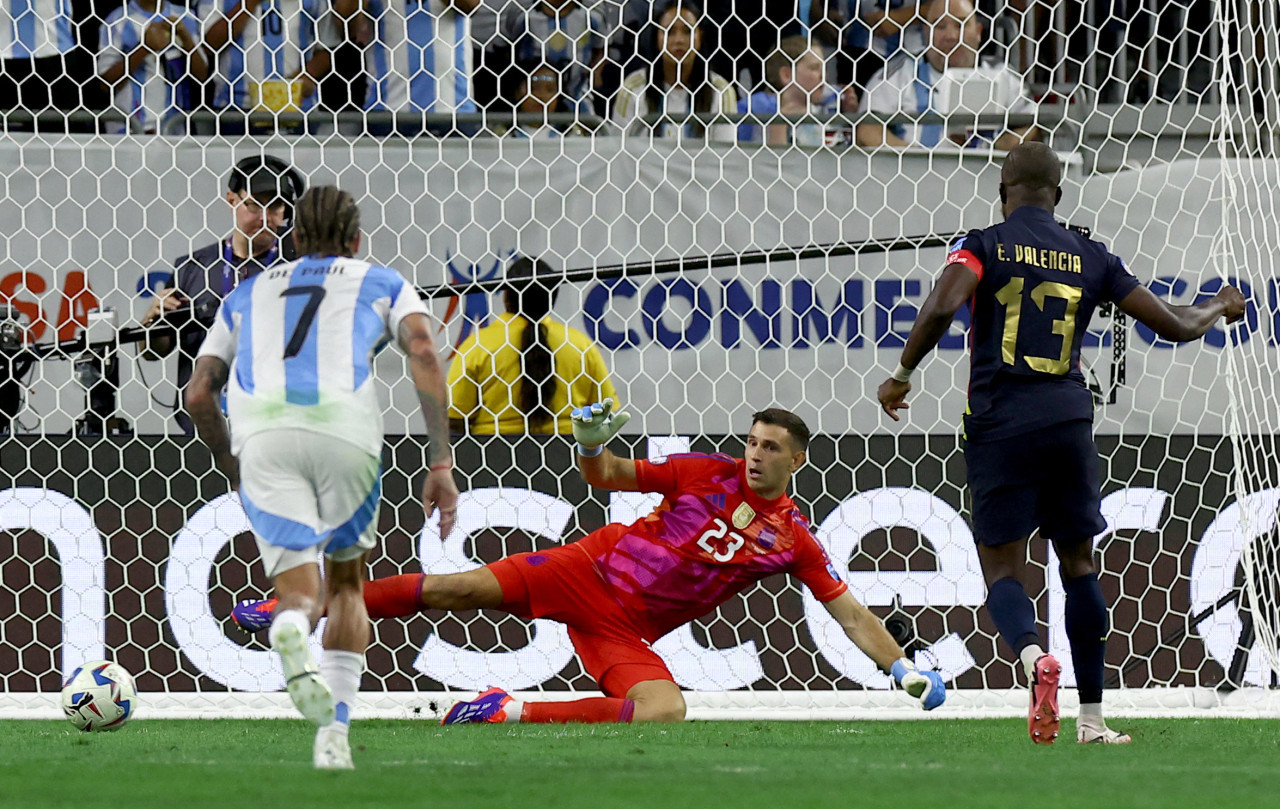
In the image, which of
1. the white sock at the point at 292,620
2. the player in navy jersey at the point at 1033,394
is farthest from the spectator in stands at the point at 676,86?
the white sock at the point at 292,620

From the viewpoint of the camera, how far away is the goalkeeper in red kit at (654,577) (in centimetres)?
569

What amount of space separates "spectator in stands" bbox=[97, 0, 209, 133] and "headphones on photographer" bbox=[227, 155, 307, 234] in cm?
56

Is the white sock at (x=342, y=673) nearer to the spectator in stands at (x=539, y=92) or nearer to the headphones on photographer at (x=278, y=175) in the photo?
the headphones on photographer at (x=278, y=175)

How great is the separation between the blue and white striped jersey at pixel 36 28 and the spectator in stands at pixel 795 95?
294 cm

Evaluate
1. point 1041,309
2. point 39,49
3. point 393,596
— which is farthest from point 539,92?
point 1041,309

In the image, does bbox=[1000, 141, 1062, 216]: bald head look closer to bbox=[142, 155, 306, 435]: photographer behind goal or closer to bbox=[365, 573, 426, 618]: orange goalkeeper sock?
bbox=[365, 573, 426, 618]: orange goalkeeper sock

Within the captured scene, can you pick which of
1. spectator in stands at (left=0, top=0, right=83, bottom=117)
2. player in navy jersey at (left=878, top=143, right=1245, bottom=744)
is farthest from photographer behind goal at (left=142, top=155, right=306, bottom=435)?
player in navy jersey at (left=878, top=143, right=1245, bottom=744)

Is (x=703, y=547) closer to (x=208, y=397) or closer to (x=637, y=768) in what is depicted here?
(x=637, y=768)

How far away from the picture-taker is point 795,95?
7844 mm

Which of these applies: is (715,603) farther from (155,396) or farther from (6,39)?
(6,39)

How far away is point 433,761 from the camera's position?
4.00 meters

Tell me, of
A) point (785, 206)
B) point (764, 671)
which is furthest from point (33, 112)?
point (764, 671)

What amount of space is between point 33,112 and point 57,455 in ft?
5.74

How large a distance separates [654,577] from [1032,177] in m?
1.90
